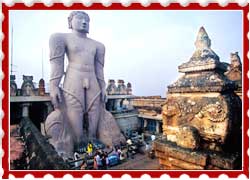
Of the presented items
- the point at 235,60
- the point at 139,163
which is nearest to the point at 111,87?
the point at 139,163

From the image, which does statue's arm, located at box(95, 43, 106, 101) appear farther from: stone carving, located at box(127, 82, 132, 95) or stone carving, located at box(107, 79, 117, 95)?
stone carving, located at box(127, 82, 132, 95)

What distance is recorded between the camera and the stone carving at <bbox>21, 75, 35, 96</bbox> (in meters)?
10.6

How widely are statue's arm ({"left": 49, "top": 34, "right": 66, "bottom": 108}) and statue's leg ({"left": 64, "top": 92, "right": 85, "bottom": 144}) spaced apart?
43cm

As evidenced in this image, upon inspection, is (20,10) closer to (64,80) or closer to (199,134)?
(199,134)

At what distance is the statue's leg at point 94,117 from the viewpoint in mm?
10656

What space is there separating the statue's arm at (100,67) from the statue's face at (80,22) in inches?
50.4

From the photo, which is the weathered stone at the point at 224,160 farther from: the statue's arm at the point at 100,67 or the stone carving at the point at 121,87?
the stone carving at the point at 121,87

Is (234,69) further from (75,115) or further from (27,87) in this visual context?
(27,87)

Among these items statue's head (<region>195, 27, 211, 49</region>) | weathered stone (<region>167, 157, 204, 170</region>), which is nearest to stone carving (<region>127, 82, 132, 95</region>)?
statue's head (<region>195, 27, 211, 49</region>)

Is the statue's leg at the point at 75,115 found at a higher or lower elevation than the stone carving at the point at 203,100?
lower

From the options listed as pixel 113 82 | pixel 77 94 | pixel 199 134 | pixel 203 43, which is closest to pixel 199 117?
pixel 199 134

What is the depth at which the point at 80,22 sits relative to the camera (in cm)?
978

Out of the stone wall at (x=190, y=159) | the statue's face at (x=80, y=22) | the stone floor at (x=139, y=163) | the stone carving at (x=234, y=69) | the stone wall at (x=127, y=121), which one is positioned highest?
the statue's face at (x=80, y=22)

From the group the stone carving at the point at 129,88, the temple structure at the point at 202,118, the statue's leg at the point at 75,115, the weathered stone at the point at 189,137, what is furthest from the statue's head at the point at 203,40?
the stone carving at the point at 129,88
